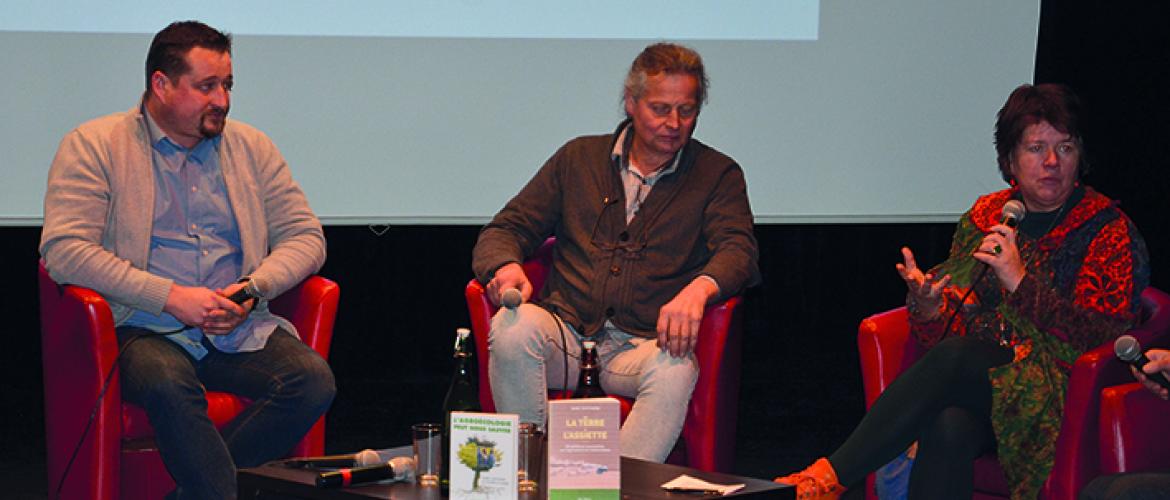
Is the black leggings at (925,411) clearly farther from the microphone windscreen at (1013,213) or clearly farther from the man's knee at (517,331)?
the man's knee at (517,331)

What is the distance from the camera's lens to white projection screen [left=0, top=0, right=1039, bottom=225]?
401 cm

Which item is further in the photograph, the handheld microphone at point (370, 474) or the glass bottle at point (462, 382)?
the glass bottle at point (462, 382)

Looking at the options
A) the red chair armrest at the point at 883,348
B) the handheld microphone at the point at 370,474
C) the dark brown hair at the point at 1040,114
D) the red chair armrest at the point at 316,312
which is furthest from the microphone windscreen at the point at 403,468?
the dark brown hair at the point at 1040,114

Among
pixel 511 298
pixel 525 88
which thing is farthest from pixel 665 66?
pixel 525 88

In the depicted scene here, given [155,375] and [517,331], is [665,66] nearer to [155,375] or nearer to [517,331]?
[517,331]

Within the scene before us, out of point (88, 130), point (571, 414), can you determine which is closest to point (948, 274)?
point (571, 414)

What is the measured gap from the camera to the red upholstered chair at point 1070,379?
2752 mm

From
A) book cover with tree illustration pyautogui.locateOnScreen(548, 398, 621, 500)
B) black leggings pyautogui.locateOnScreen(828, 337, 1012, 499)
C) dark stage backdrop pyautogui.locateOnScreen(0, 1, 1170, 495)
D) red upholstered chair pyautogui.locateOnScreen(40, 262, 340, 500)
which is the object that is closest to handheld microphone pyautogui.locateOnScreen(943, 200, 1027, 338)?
black leggings pyautogui.locateOnScreen(828, 337, 1012, 499)

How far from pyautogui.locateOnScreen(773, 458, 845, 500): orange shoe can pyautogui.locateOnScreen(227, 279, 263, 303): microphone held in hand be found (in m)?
1.24

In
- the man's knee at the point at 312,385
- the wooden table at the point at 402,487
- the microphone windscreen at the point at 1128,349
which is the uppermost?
the microphone windscreen at the point at 1128,349

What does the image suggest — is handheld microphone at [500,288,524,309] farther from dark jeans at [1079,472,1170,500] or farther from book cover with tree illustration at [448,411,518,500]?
dark jeans at [1079,472,1170,500]

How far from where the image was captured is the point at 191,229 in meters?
3.27

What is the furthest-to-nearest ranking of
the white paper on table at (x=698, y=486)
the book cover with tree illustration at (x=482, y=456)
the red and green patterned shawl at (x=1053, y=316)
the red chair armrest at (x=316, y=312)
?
the red chair armrest at (x=316, y=312), the red and green patterned shawl at (x=1053, y=316), the white paper on table at (x=698, y=486), the book cover with tree illustration at (x=482, y=456)

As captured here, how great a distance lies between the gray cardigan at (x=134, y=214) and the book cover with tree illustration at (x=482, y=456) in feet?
3.58
